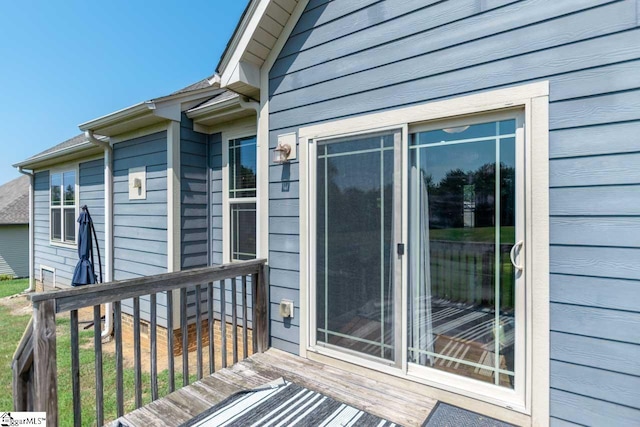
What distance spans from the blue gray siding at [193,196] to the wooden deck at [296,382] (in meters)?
2.07

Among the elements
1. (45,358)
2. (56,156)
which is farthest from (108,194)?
(45,358)

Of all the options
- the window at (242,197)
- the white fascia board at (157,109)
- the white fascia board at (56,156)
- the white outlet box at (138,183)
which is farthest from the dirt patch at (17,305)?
the window at (242,197)

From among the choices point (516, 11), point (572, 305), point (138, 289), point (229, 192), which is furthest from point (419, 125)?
point (229, 192)

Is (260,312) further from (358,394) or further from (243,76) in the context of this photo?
(243,76)

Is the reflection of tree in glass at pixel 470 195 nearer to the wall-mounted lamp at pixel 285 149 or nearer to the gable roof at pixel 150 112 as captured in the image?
the wall-mounted lamp at pixel 285 149

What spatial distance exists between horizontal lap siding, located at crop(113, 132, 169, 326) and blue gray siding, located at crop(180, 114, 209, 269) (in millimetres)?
250

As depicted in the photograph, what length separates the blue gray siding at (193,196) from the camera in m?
4.29

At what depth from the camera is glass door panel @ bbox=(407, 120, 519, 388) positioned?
6.52 feet

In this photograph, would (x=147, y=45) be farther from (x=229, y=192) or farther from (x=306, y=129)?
(x=306, y=129)

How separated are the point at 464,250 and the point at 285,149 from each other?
1.70m

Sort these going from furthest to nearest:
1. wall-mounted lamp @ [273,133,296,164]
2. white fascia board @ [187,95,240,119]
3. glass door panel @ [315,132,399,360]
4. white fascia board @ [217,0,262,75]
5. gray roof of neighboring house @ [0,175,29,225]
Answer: gray roof of neighboring house @ [0,175,29,225] → white fascia board @ [187,95,240,119] → wall-mounted lamp @ [273,133,296,164] → white fascia board @ [217,0,262,75] → glass door panel @ [315,132,399,360]

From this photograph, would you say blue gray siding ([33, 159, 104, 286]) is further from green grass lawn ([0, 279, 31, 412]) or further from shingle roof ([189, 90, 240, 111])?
shingle roof ([189, 90, 240, 111])

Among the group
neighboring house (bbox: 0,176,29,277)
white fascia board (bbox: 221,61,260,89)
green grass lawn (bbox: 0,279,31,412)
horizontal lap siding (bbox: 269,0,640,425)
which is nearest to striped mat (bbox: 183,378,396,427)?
horizontal lap siding (bbox: 269,0,640,425)

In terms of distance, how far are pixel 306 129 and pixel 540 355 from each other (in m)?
2.30
